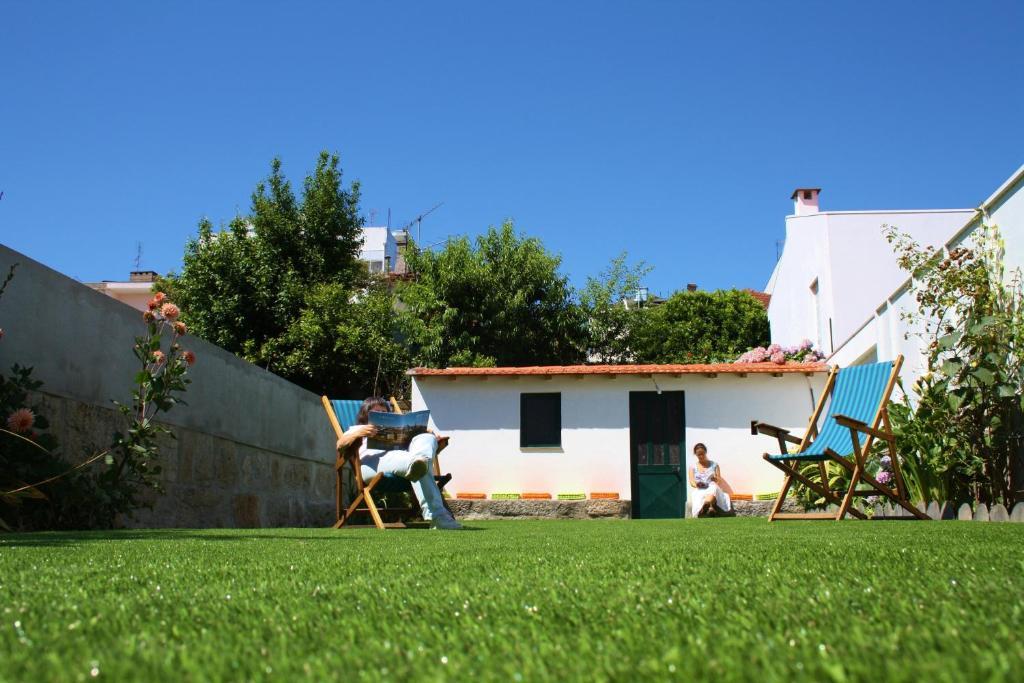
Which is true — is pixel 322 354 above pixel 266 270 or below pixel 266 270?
below

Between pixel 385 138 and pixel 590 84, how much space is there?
15.2ft

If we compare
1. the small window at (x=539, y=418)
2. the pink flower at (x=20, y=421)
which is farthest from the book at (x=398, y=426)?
the small window at (x=539, y=418)

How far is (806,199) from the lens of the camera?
2242 centimetres

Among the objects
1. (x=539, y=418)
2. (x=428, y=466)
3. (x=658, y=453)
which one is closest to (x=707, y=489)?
(x=658, y=453)

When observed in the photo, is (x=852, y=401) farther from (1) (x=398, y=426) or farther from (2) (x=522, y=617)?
(2) (x=522, y=617)

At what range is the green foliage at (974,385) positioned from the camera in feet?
23.5

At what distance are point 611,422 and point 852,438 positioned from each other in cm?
787

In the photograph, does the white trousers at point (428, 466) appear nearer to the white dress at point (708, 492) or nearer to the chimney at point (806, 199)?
the white dress at point (708, 492)

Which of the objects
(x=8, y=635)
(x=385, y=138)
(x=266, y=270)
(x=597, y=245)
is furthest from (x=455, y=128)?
(x=8, y=635)

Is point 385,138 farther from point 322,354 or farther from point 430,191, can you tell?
point 430,191

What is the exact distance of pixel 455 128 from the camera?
18.4 meters

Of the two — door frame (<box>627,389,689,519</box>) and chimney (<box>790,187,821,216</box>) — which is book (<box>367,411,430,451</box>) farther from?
chimney (<box>790,187,821,216</box>)

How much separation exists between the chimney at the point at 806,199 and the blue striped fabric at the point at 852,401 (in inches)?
558

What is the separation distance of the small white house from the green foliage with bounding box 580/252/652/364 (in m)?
6.24
